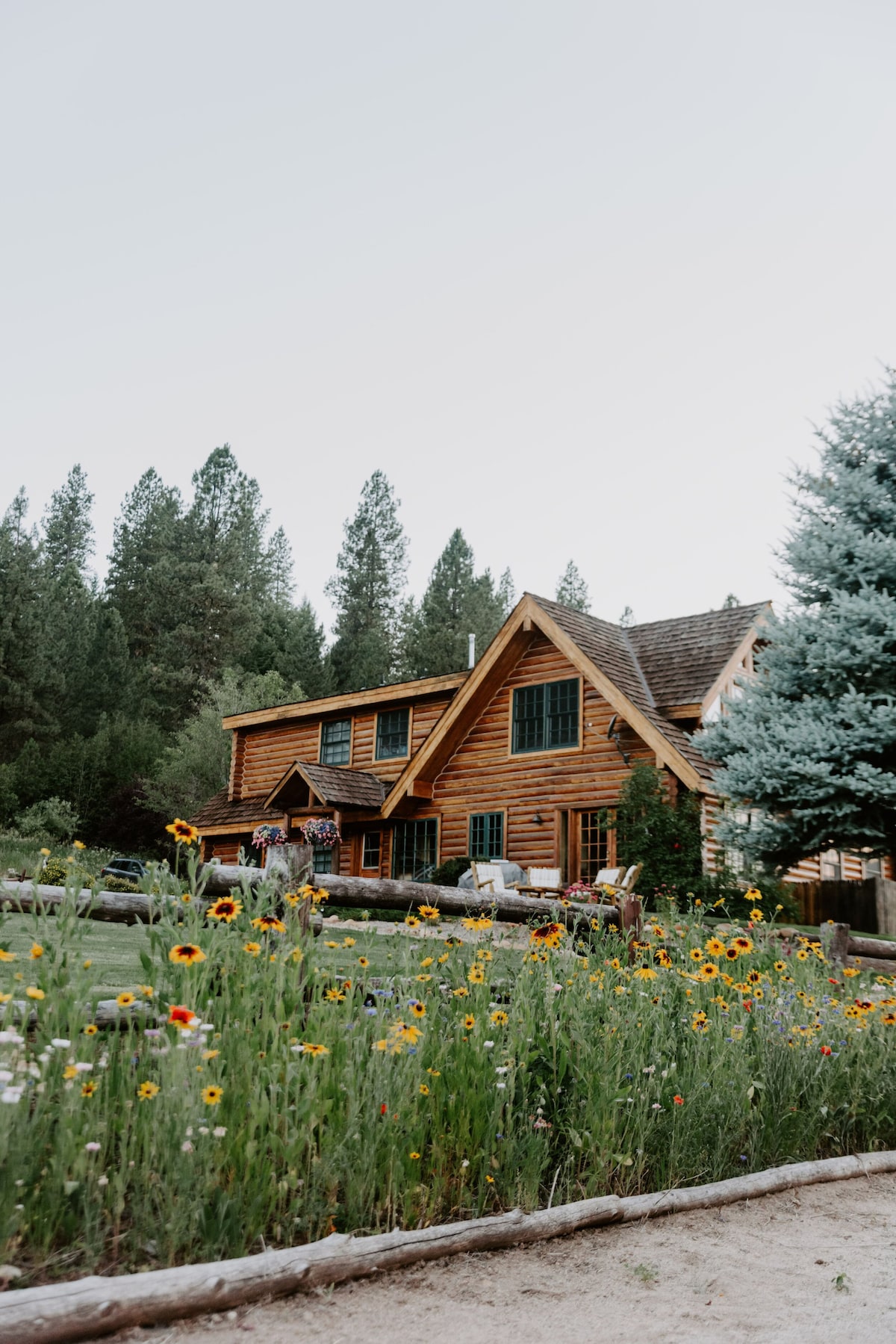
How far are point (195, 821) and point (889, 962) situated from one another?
21537mm

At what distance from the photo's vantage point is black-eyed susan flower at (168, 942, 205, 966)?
3.38 m

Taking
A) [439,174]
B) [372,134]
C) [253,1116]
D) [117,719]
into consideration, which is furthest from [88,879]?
[117,719]

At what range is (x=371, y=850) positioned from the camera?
77.5 feet

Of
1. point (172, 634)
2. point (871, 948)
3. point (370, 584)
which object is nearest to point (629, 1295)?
point (871, 948)

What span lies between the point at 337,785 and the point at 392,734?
2.21m

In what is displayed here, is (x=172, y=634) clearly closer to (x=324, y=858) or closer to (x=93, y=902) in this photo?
(x=324, y=858)

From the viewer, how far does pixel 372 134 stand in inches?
614

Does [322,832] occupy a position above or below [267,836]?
above

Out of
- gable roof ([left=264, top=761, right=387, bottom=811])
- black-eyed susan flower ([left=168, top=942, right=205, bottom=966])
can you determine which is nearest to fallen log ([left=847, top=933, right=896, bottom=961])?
black-eyed susan flower ([left=168, top=942, right=205, bottom=966])

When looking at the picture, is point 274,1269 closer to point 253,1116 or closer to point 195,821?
point 253,1116

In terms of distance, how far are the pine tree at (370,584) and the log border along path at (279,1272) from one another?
47.2 meters

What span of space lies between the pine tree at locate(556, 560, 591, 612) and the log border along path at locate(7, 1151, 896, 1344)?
5279 centimetres

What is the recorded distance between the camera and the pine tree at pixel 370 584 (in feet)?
171

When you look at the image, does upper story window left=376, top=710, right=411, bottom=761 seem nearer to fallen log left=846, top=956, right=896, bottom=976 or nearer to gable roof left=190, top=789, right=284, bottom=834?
gable roof left=190, top=789, right=284, bottom=834
